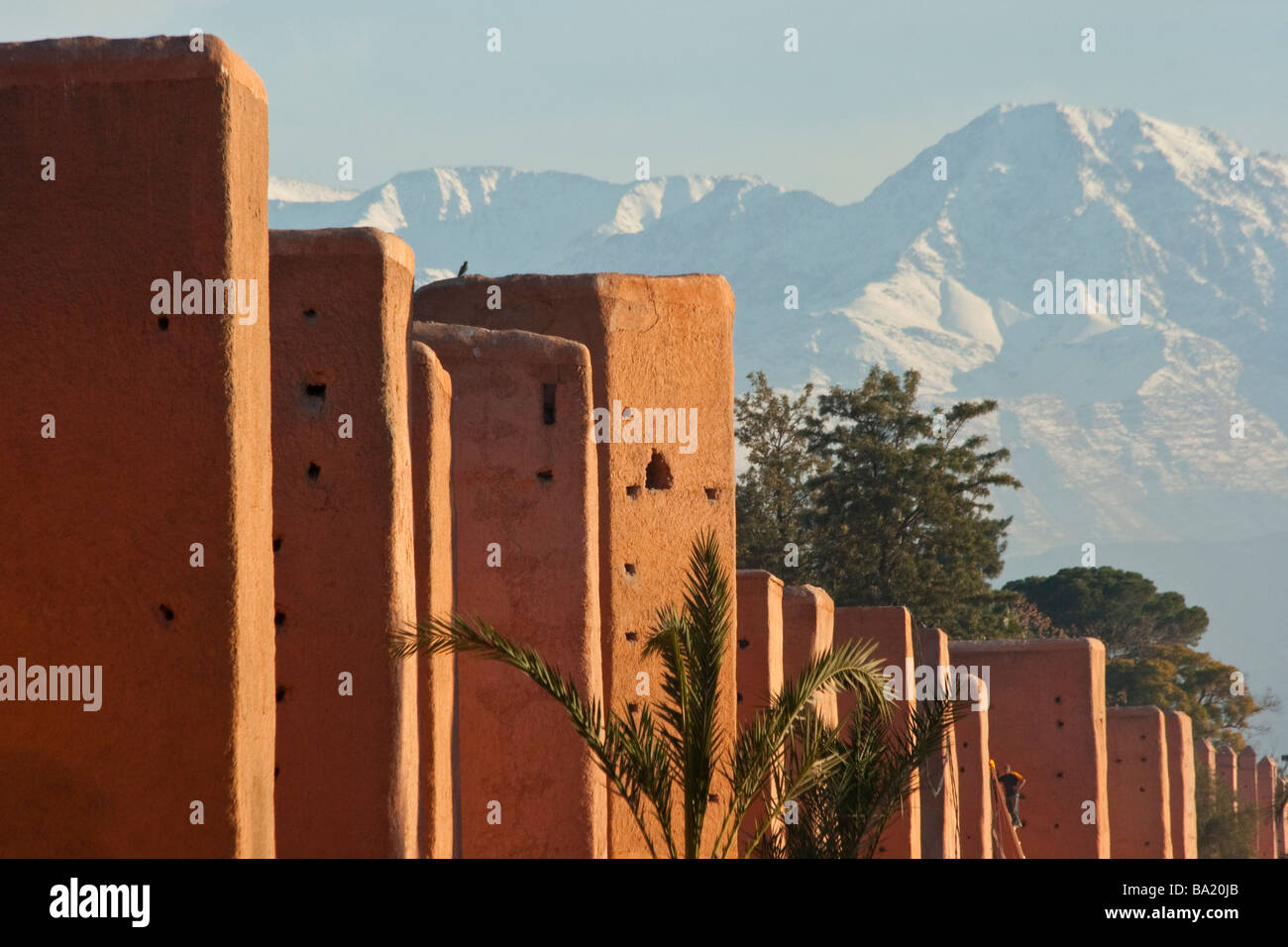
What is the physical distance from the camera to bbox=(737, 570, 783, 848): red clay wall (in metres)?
17.1

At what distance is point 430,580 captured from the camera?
37.8 ft

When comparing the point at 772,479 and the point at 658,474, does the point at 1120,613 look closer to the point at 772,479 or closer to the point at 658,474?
the point at 772,479

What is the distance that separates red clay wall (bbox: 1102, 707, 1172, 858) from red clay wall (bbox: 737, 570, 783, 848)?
12.2 m

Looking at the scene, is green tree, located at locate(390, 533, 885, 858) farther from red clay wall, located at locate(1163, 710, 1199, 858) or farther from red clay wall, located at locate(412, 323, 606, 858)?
red clay wall, located at locate(1163, 710, 1199, 858)

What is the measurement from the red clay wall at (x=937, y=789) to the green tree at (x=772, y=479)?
13516 mm

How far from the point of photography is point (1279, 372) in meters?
165

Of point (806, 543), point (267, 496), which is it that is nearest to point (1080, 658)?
point (806, 543)

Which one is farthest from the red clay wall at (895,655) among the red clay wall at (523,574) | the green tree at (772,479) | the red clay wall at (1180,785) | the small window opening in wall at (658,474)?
the green tree at (772,479)

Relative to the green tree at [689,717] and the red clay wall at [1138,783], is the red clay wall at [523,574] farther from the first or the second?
the red clay wall at [1138,783]

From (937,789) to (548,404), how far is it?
29.0 feet

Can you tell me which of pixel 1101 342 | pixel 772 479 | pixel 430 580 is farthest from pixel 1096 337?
pixel 430 580

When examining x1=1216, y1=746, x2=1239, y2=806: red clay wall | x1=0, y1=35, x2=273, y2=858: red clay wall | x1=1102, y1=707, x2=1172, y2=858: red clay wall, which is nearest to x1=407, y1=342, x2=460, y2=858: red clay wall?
x1=0, y1=35, x2=273, y2=858: red clay wall
